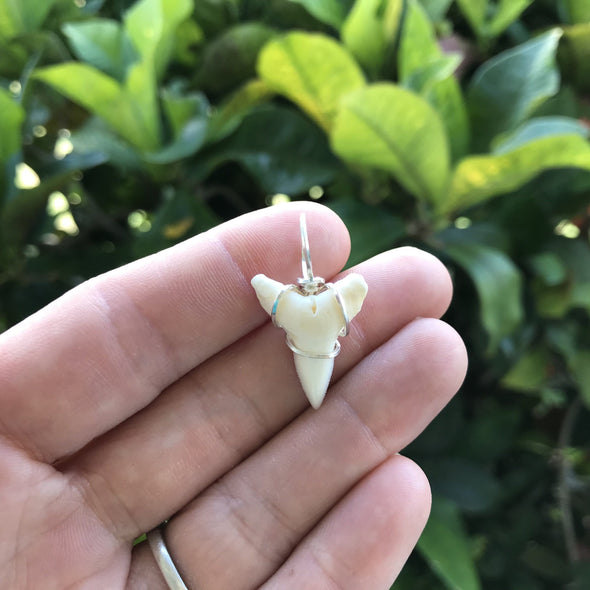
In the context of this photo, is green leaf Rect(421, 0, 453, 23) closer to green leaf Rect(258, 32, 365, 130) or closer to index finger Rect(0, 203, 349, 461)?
green leaf Rect(258, 32, 365, 130)

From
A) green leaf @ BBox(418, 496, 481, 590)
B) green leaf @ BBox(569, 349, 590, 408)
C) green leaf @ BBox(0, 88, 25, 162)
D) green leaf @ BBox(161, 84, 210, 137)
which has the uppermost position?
green leaf @ BBox(0, 88, 25, 162)

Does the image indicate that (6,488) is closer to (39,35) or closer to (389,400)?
(389,400)

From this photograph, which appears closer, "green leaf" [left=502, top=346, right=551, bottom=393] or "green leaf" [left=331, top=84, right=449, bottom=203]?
"green leaf" [left=331, top=84, right=449, bottom=203]

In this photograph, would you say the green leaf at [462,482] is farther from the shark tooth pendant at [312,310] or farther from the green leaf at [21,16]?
the green leaf at [21,16]

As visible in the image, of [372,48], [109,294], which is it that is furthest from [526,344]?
[109,294]

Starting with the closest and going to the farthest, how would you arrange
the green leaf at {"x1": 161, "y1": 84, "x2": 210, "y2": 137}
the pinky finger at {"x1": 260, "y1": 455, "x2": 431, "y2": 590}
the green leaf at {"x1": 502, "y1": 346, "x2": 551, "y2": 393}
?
the pinky finger at {"x1": 260, "y1": 455, "x2": 431, "y2": 590} < the green leaf at {"x1": 161, "y1": 84, "x2": 210, "y2": 137} < the green leaf at {"x1": 502, "y1": 346, "x2": 551, "y2": 393}

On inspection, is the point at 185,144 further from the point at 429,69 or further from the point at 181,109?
the point at 429,69

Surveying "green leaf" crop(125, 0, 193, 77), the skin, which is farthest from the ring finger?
"green leaf" crop(125, 0, 193, 77)

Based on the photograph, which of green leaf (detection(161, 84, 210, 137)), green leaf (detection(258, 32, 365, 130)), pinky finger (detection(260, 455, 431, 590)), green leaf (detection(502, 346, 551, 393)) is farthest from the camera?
green leaf (detection(502, 346, 551, 393))

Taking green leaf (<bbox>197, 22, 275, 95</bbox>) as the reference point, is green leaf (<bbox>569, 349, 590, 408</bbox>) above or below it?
below
